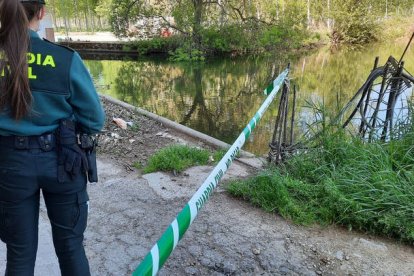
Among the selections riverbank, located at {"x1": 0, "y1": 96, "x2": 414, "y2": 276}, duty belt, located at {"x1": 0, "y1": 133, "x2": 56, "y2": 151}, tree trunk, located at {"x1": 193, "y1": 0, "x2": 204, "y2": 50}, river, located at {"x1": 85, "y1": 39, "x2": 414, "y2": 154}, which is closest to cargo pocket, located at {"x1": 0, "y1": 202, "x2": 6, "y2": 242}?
duty belt, located at {"x1": 0, "y1": 133, "x2": 56, "y2": 151}

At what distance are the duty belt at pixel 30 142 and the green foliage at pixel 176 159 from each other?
2599 millimetres

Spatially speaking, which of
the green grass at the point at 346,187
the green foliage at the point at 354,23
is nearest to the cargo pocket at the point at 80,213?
the green grass at the point at 346,187

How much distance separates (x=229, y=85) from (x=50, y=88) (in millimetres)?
11987

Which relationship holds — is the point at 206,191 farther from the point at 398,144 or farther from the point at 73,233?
the point at 398,144

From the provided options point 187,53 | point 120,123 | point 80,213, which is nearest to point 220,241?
point 80,213

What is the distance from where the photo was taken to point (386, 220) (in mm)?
2904

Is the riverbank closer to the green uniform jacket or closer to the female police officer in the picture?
the female police officer

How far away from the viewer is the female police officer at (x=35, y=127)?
1525mm

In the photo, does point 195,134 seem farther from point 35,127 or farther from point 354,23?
point 354,23

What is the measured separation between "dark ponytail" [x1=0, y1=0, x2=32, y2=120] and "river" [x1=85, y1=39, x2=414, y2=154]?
3.19m

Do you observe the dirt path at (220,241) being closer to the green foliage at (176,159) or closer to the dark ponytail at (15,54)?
the green foliage at (176,159)

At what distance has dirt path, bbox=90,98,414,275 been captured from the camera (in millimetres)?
2590

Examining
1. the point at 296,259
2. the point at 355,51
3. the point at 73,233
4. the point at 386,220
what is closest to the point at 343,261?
the point at 296,259

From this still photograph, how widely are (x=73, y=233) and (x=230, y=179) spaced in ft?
7.85
